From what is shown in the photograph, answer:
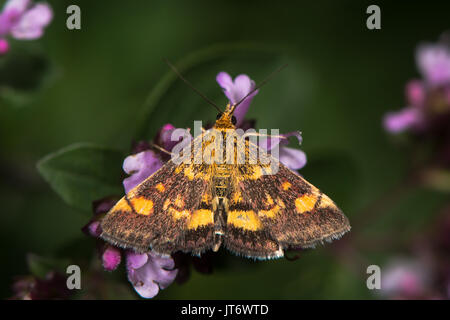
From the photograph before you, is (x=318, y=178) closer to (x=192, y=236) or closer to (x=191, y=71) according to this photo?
(x=191, y=71)

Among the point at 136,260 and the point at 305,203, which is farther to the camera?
the point at 305,203

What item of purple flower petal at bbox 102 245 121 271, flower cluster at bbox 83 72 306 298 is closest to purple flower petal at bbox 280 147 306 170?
flower cluster at bbox 83 72 306 298

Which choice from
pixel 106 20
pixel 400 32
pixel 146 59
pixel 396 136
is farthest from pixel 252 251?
pixel 400 32

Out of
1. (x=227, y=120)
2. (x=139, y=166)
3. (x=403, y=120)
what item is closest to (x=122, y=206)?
(x=139, y=166)

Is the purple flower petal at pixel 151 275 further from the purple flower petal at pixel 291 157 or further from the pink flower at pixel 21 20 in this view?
the pink flower at pixel 21 20

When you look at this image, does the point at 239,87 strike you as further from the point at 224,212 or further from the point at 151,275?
the point at 151,275

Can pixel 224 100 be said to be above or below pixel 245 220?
above

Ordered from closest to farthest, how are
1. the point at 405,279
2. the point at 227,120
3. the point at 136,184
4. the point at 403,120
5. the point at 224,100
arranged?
the point at 136,184
the point at 227,120
the point at 224,100
the point at 403,120
the point at 405,279

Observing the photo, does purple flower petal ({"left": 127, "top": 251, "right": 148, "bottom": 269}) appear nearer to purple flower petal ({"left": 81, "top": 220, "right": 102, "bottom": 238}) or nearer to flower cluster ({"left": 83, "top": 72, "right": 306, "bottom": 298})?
flower cluster ({"left": 83, "top": 72, "right": 306, "bottom": 298})
